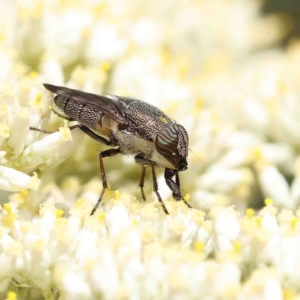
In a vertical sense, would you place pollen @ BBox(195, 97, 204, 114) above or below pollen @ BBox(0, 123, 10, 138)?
above

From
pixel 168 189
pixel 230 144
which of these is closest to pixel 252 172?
pixel 230 144

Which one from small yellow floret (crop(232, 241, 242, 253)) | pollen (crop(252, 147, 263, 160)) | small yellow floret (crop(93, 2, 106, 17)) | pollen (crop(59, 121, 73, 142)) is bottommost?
small yellow floret (crop(232, 241, 242, 253))

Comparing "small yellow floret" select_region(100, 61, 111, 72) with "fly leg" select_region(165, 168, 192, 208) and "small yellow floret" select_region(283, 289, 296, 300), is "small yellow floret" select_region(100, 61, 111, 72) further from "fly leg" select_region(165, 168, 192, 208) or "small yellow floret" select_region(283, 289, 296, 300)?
"small yellow floret" select_region(283, 289, 296, 300)

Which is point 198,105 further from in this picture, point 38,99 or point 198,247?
point 198,247

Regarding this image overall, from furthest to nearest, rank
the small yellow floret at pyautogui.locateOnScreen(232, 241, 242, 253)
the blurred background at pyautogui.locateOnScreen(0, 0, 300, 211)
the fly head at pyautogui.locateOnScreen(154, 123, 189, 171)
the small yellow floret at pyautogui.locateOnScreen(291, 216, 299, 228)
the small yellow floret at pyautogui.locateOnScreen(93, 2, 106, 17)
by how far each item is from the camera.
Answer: the small yellow floret at pyautogui.locateOnScreen(93, 2, 106, 17)
the blurred background at pyautogui.locateOnScreen(0, 0, 300, 211)
the fly head at pyautogui.locateOnScreen(154, 123, 189, 171)
the small yellow floret at pyautogui.locateOnScreen(291, 216, 299, 228)
the small yellow floret at pyautogui.locateOnScreen(232, 241, 242, 253)

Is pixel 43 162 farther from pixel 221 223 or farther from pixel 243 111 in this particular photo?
pixel 243 111

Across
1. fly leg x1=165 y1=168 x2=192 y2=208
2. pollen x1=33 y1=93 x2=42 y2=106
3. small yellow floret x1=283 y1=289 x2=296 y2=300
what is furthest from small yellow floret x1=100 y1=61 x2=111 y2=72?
small yellow floret x1=283 y1=289 x2=296 y2=300
